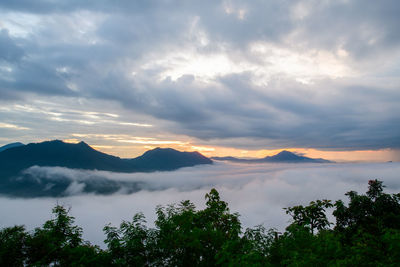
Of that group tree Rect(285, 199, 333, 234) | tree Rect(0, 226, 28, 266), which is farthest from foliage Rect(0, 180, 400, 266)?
tree Rect(285, 199, 333, 234)

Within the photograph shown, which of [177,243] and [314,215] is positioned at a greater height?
[314,215]

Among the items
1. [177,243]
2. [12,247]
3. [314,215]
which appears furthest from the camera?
[314,215]

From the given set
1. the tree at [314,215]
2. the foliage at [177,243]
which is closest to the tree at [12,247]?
the foliage at [177,243]

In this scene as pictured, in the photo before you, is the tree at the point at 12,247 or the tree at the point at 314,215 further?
the tree at the point at 314,215

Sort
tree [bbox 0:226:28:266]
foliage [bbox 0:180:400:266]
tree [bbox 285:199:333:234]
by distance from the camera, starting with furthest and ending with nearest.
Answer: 1. tree [bbox 285:199:333:234]
2. tree [bbox 0:226:28:266]
3. foliage [bbox 0:180:400:266]

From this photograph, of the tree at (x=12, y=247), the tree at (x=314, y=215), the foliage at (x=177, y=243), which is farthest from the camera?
the tree at (x=314, y=215)

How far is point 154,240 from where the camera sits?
15117 mm

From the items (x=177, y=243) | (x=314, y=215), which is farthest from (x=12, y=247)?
(x=314, y=215)

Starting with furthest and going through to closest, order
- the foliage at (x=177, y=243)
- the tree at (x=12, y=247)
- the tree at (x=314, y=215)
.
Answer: the tree at (x=314, y=215) → the tree at (x=12, y=247) → the foliage at (x=177, y=243)

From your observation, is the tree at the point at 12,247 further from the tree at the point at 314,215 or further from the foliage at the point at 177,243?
the tree at the point at 314,215

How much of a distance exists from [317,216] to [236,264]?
14.1 m

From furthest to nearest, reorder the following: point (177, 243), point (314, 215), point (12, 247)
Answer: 1. point (314, 215)
2. point (177, 243)
3. point (12, 247)

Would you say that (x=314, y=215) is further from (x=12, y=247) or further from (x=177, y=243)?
(x=12, y=247)

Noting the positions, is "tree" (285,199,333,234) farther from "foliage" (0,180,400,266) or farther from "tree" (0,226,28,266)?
"tree" (0,226,28,266)
